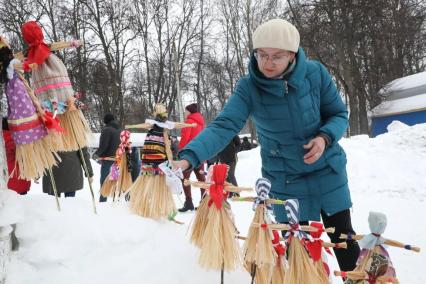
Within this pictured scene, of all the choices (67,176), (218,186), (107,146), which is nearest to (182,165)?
(218,186)

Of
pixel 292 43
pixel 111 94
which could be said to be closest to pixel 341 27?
pixel 111 94

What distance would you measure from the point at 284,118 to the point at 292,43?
42cm

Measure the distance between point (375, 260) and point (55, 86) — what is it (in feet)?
7.86

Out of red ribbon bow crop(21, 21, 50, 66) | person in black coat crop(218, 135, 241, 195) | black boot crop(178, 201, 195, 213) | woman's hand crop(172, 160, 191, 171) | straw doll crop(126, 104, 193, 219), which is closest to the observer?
woman's hand crop(172, 160, 191, 171)

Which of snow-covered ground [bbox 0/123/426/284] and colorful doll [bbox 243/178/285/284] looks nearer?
colorful doll [bbox 243/178/285/284]

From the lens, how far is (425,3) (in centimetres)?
2623

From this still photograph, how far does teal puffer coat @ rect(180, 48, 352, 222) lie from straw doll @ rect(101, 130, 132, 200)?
120 inches

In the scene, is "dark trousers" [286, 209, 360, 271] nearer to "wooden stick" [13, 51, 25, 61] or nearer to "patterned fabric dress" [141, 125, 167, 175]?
"wooden stick" [13, 51, 25, 61]

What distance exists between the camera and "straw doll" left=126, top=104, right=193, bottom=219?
3.89 metres

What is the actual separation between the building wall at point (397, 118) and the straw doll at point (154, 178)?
2009cm

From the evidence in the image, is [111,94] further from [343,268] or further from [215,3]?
[343,268]

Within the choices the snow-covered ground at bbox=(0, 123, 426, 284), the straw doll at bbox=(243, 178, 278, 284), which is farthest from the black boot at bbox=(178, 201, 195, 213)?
the straw doll at bbox=(243, 178, 278, 284)

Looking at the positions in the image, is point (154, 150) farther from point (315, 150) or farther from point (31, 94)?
point (315, 150)

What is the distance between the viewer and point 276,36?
2.21m
